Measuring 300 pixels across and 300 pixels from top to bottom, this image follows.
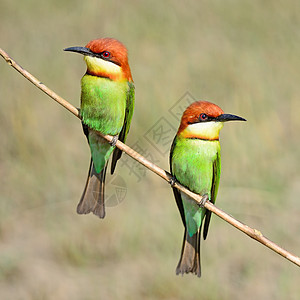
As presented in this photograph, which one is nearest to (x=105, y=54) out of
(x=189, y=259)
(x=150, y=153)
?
(x=189, y=259)

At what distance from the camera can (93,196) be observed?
3053 millimetres

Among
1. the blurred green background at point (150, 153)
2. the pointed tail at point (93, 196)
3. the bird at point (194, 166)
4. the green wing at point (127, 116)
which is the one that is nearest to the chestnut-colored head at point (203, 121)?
the bird at point (194, 166)

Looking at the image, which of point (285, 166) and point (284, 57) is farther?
point (284, 57)

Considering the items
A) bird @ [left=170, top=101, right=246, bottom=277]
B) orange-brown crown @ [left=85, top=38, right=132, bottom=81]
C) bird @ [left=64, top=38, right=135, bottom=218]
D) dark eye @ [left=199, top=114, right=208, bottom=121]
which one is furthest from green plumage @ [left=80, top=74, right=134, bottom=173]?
dark eye @ [left=199, top=114, right=208, bottom=121]

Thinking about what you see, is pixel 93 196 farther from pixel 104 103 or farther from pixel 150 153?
pixel 150 153

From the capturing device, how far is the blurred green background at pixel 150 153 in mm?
4988

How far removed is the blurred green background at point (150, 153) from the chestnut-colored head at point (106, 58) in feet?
7.84

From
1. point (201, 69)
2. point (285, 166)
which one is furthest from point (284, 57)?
point (285, 166)

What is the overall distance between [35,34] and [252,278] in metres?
3.42

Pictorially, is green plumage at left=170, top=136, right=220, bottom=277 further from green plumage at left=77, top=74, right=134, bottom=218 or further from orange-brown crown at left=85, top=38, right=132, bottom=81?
orange-brown crown at left=85, top=38, right=132, bottom=81

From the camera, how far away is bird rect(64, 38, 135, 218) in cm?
272

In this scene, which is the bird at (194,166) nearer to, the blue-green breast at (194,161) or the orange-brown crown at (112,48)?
the blue-green breast at (194,161)

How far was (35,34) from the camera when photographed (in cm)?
607

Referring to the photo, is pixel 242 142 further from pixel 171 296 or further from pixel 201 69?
pixel 171 296
